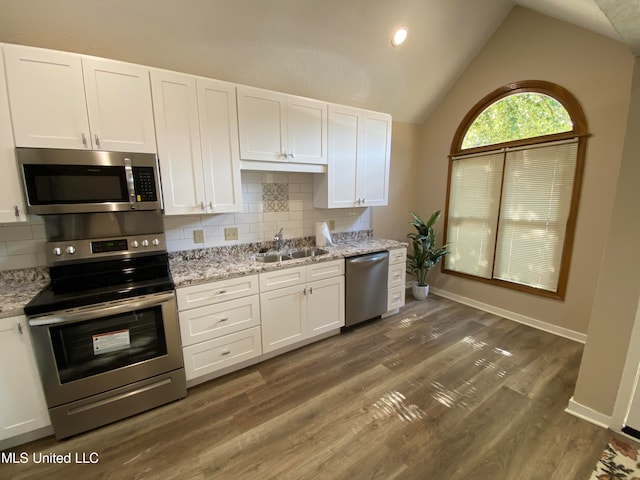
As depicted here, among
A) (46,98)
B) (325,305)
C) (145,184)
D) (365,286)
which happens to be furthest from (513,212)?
(46,98)

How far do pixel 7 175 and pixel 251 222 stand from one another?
1650 millimetres

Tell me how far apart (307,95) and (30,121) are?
2155mm

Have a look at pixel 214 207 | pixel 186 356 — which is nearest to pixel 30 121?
pixel 214 207

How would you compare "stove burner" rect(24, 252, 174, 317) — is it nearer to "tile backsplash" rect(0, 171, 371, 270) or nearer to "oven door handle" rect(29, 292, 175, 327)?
"oven door handle" rect(29, 292, 175, 327)

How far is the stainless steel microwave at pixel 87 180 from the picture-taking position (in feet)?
5.42

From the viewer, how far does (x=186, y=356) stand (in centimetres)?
202

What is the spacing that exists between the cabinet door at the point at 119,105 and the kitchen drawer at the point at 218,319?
124cm

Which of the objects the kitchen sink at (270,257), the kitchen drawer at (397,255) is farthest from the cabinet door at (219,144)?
the kitchen drawer at (397,255)

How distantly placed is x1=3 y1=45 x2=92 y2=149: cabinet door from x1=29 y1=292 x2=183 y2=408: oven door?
3.53ft

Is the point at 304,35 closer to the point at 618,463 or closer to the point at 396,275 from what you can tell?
the point at 396,275

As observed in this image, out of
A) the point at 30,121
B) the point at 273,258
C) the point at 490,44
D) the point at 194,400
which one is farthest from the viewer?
the point at 490,44

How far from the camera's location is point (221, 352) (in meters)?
2.16

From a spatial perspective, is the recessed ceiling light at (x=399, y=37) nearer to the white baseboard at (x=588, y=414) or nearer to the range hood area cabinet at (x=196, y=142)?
the range hood area cabinet at (x=196, y=142)

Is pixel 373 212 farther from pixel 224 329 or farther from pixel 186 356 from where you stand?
pixel 186 356
